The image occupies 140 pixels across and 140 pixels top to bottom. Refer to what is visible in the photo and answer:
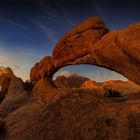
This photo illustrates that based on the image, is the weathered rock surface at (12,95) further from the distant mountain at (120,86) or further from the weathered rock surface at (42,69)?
the distant mountain at (120,86)

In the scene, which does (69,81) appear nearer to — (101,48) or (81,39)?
(81,39)

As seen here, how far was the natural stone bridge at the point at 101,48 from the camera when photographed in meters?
15.2

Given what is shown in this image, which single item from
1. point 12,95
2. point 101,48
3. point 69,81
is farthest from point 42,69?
point 69,81

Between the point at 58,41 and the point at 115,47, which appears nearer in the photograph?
the point at 115,47

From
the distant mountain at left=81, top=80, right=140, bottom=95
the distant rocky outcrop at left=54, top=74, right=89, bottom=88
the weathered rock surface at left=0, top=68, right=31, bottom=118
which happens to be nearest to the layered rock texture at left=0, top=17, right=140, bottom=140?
the weathered rock surface at left=0, top=68, right=31, bottom=118

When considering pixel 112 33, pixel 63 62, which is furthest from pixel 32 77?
pixel 112 33

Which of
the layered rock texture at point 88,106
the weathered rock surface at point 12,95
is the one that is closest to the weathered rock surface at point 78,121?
the layered rock texture at point 88,106

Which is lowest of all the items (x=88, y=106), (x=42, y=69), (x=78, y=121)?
(x=78, y=121)

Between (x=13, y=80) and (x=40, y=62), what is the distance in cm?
468

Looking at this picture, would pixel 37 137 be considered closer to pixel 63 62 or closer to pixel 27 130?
pixel 27 130

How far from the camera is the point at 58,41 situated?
2155 cm

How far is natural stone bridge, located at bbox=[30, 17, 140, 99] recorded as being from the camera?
1523 cm

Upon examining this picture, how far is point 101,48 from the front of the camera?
1733 centimetres

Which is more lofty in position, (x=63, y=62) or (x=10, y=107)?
(x=63, y=62)
